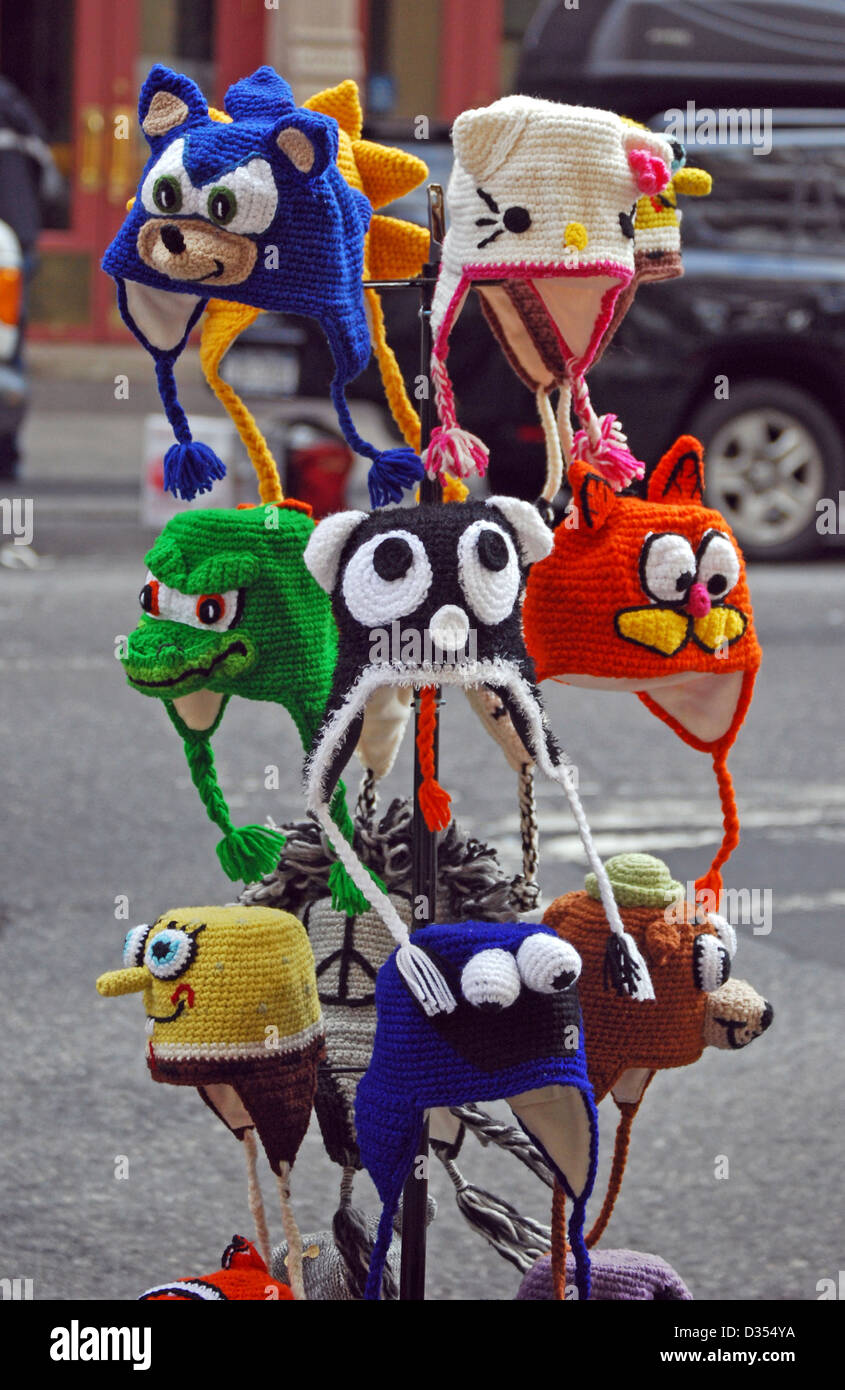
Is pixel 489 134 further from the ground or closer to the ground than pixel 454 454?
further from the ground

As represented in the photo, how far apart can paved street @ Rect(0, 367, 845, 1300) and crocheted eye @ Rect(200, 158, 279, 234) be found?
1.86 m

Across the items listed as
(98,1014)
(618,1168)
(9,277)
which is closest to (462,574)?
(618,1168)

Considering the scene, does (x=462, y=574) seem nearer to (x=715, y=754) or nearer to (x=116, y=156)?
(x=715, y=754)

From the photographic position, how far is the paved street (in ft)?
11.3

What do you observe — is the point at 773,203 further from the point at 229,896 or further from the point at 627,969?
the point at 627,969

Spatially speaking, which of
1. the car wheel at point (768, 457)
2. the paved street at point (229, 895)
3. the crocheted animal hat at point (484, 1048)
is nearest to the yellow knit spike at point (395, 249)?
the crocheted animal hat at point (484, 1048)

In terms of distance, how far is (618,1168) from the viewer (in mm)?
2375

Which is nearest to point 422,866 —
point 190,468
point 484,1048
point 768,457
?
point 484,1048

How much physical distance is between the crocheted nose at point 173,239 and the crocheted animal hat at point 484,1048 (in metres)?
0.74

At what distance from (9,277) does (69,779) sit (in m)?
5.55

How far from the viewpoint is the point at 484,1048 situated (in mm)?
1992

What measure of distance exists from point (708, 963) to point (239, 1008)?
1.73ft

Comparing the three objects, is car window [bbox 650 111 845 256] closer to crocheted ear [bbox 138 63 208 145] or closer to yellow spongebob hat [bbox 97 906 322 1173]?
crocheted ear [bbox 138 63 208 145]

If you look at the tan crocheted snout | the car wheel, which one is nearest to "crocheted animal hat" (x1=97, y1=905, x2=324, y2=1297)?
the tan crocheted snout
